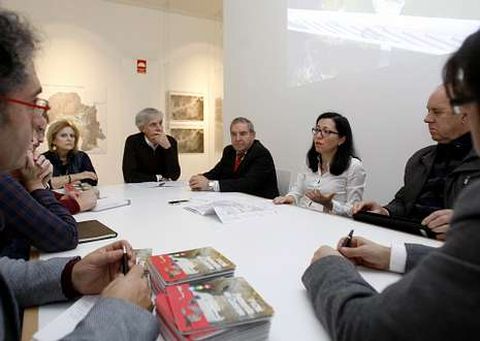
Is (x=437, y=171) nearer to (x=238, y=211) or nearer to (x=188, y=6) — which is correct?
(x=238, y=211)

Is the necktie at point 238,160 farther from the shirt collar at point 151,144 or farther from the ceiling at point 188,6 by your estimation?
the ceiling at point 188,6

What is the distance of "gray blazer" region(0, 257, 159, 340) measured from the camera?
59cm

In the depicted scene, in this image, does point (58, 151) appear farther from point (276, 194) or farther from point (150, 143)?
point (276, 194)

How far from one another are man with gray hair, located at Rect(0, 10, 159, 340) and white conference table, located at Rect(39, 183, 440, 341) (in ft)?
0.19

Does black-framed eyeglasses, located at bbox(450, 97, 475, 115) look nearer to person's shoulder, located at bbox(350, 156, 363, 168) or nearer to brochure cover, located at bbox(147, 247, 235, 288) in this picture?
brochure cover, located at bbox(147, 247, 235, 288)

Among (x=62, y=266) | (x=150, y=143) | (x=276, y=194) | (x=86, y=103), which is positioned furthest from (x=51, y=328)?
(x=86, y=103)

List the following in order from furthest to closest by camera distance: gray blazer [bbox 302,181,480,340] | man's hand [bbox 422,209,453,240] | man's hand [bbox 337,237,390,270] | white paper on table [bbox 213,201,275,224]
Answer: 1. white paper on table [bbox 213,201,275,224]
2. man's hand [bbox 422,209,453,240]
3. man's hand [bbox 337,237,390,270]
4. gray blazer [bbox 302,181,480,340]

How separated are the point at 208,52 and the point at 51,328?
5.40 meters

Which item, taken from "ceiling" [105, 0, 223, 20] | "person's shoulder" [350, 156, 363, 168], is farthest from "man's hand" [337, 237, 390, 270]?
"ceiling" [105, 0, 223, 20]

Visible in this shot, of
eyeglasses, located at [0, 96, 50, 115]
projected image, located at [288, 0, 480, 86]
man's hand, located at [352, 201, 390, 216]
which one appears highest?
projected image, located at [288, 0, 480, 86]

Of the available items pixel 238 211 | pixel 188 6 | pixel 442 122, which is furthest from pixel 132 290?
pixel 188 6

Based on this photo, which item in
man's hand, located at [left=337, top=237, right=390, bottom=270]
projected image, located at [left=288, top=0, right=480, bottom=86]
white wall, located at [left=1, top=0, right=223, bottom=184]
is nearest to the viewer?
man's hand, located at [left=337, top=237, right=390, bottom=270]

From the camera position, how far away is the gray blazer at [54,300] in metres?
0.59

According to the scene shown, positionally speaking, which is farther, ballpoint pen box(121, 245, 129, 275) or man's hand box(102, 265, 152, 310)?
ballpoint pen box(121, 245, 129, 275)
